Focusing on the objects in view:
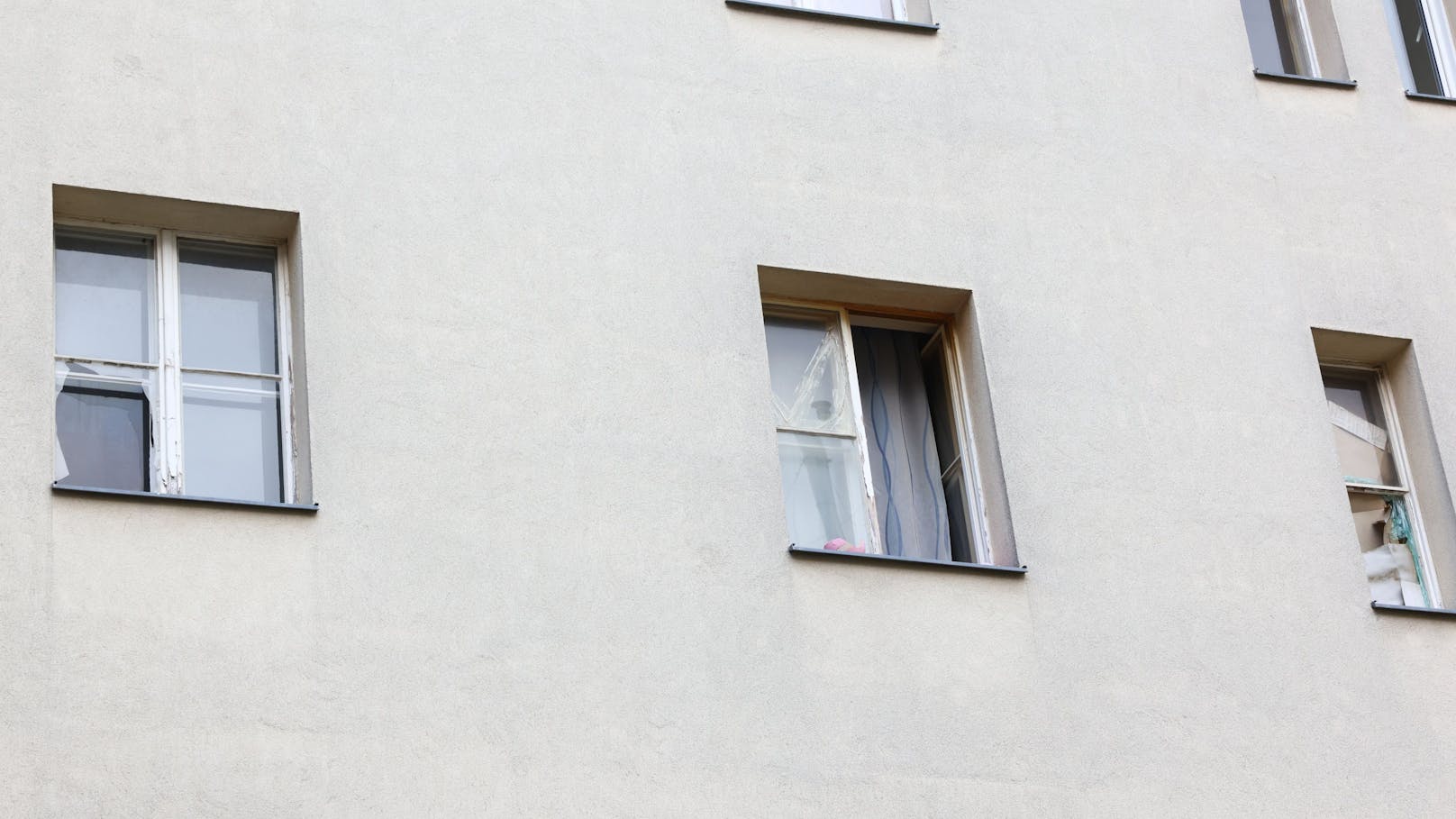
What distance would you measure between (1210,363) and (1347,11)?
297 cm

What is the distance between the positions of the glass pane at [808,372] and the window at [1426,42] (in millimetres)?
4560

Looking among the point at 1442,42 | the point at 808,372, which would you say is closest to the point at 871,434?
the point at 808,372

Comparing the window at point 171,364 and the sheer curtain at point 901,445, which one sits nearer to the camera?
the window at point 171,364

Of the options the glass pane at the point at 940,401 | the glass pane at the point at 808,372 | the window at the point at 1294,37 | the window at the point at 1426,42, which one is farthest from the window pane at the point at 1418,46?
the glass pane at the point at 808,372

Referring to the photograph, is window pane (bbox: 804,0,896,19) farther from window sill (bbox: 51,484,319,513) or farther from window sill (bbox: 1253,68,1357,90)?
window sill (bbox: 51,484,319,513)

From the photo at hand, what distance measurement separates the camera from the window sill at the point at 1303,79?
516 inches

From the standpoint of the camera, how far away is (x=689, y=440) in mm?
10695

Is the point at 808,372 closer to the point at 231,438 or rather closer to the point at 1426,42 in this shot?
the point at 231,438

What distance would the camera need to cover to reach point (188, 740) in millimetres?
9133

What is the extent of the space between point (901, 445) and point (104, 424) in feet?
13.1

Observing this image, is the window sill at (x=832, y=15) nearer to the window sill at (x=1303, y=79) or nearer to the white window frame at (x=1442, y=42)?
the window sill at (x=1303, y=79)

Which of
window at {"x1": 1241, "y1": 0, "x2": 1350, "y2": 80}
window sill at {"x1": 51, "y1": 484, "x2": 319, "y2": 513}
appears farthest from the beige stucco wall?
window at {"x1": 1241, "y1": 0, "x2": 1350, "y2": 80}

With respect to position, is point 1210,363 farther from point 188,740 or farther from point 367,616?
point 188,740

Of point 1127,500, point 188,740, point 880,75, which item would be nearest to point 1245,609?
point 1127,500
